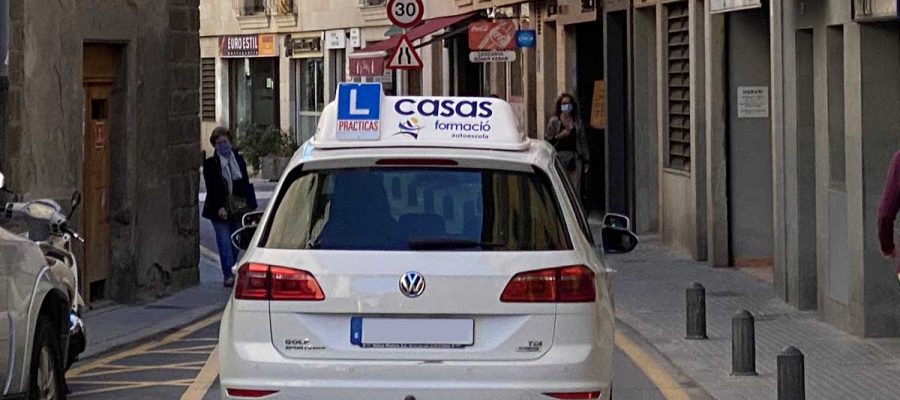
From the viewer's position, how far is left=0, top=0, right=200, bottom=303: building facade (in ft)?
49.8

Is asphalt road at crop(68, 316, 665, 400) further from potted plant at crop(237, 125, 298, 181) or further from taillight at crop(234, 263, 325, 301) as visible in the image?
potted plant at crop(237, 125, 298, 181)

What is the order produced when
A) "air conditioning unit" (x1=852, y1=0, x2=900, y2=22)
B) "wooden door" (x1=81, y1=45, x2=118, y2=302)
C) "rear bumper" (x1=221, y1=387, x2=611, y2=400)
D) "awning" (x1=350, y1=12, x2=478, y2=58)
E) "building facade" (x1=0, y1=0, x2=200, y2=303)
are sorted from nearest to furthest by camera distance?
"rear bumper" (x1=221, y1=387, x2=611, y2=400), "air conditioning unit" (x1=852, y1=0, x2=900, y2=22), "building facade" (x1=0, y1=0, x2=200, y2=303), "wooden door" (x1=81, y1=45, x2=118, y2=302), "awning" (x1=350, y1=12, x2=478, y2=58)

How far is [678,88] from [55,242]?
12.3m

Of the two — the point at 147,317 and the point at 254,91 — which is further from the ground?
the point at 254,91

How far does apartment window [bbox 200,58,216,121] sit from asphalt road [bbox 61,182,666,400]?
41255mm

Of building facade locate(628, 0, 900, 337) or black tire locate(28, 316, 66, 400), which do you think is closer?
black tire locate(28, 316, 66, 400)

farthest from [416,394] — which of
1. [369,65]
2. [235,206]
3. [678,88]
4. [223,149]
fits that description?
[369,65]

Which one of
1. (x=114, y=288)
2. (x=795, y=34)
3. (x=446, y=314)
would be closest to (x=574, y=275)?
(x=446, y=314)

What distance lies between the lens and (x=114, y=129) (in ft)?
57.0

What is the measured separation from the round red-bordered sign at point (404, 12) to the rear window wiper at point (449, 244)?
16.0 m

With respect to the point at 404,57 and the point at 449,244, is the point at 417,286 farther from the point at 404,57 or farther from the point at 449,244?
the point at 404,57

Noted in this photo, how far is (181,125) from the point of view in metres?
18.7

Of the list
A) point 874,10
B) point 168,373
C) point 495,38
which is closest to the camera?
point 168,373

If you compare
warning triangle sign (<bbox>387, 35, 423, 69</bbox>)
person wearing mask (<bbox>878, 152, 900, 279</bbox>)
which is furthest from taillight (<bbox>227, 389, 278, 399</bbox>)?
warning triangle sign (<bbox>387, 35, 423, 69</bbox>)
